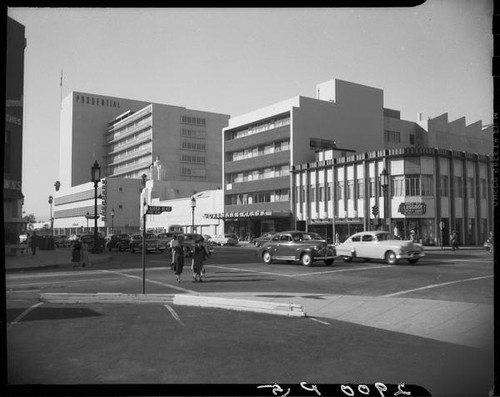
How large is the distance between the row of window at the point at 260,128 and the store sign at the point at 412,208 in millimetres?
19058

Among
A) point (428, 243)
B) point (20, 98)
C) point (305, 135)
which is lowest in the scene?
point (428, 243)

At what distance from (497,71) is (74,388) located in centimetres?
464

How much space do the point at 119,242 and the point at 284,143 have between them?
34.2 meters

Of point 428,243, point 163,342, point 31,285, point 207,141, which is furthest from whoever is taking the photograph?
point 207,141

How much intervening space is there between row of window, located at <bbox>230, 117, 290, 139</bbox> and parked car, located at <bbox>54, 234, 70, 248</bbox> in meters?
40.5

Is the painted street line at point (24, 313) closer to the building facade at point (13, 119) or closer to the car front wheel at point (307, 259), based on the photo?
the building facade at point (13, 119)

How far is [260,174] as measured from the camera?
57.9 metres

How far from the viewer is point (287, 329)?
698cm

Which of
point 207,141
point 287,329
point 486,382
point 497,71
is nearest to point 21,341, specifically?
point 287,329

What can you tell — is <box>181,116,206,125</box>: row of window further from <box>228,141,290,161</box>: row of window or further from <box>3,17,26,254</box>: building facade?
<box>3,17,26,254</box>: building facade

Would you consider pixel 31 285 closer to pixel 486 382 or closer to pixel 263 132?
pixel 486 382

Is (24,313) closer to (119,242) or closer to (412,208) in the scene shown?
(119,242)

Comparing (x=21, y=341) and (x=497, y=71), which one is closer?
(x=497, y=71)

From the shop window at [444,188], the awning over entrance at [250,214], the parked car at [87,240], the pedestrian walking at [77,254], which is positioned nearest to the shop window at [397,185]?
the shop window at [444,188]
